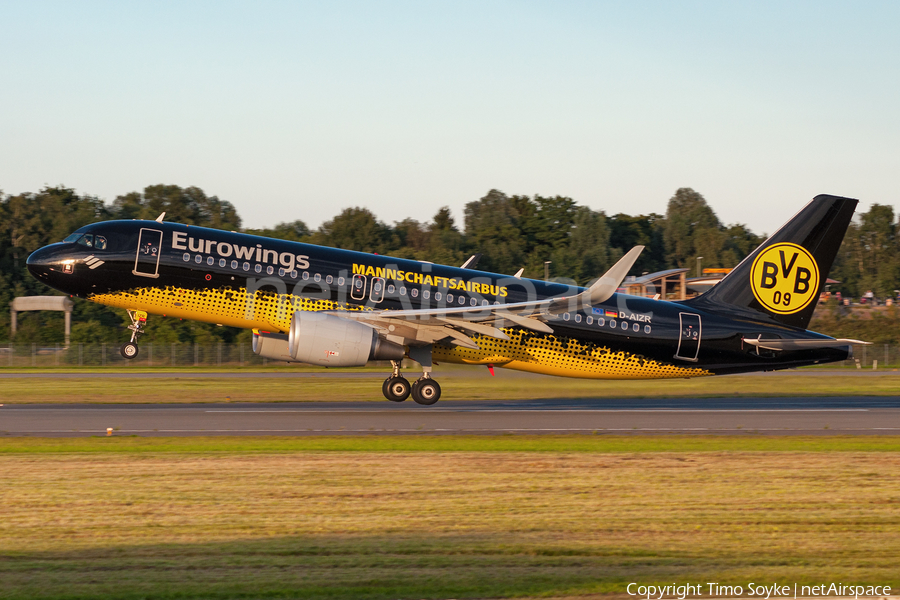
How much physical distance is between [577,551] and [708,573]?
153 centimetres

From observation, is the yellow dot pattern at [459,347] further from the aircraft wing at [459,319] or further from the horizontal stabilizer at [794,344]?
the horizontal stabilizer at [794,344]

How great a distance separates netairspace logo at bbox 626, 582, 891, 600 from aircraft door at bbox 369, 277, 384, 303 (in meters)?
17.5

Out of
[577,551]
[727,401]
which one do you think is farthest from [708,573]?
[727,401]

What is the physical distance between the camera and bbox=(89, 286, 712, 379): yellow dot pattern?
2478cm

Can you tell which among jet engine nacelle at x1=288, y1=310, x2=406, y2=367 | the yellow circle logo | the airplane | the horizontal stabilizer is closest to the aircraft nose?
the airplane

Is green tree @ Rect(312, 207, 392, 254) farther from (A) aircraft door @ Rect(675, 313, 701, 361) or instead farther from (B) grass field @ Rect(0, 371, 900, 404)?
(A) aircraft door @ Rect(675, 313, 701, 361)

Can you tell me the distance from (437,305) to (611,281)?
563 centimetres

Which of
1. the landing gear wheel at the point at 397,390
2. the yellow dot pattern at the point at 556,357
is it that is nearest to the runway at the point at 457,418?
the landing gear wheel at the point at 397,390

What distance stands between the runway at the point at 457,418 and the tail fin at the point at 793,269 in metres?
3.37

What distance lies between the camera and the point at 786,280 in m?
28.3

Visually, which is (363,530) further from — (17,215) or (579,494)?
(17,215)

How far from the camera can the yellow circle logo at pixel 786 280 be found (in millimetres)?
28250

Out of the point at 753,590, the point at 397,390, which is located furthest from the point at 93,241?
the point at 753,590

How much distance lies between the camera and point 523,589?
27.6ft
